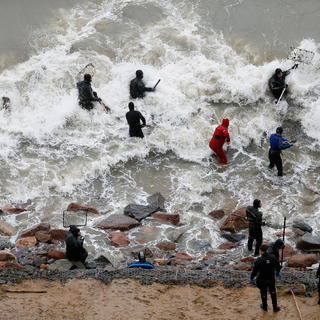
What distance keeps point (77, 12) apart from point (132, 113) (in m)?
6.67

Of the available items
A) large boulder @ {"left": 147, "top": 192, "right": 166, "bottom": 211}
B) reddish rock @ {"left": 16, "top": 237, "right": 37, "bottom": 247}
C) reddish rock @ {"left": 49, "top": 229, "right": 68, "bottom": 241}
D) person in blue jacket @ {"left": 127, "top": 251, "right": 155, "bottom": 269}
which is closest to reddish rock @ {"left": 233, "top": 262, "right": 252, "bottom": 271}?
person in blue jacket @ {"left": 127, "top": 251, "right": 155, "bottom": 269}

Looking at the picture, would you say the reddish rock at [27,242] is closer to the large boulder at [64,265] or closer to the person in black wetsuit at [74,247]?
the large boulder at [64,265]

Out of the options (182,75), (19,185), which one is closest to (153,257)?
(19,185)

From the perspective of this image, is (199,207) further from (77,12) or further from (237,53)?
(77,12)

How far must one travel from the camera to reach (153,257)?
7.98 meters

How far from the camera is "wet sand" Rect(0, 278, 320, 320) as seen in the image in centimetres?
615

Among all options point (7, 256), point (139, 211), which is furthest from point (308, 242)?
point (7, 256)

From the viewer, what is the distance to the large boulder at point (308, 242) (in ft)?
26.0

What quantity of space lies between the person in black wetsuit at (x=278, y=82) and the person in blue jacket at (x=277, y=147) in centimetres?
259

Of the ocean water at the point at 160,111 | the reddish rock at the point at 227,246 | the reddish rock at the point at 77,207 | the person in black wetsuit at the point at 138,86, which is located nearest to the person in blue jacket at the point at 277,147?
the ocean water at the point at 160,111

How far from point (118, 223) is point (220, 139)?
12.0 ft

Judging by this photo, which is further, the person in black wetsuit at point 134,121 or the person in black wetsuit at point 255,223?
the person in black wetsuit at point 134,121

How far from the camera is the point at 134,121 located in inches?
437

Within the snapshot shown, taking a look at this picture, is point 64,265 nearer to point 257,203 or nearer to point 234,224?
point 234,224
